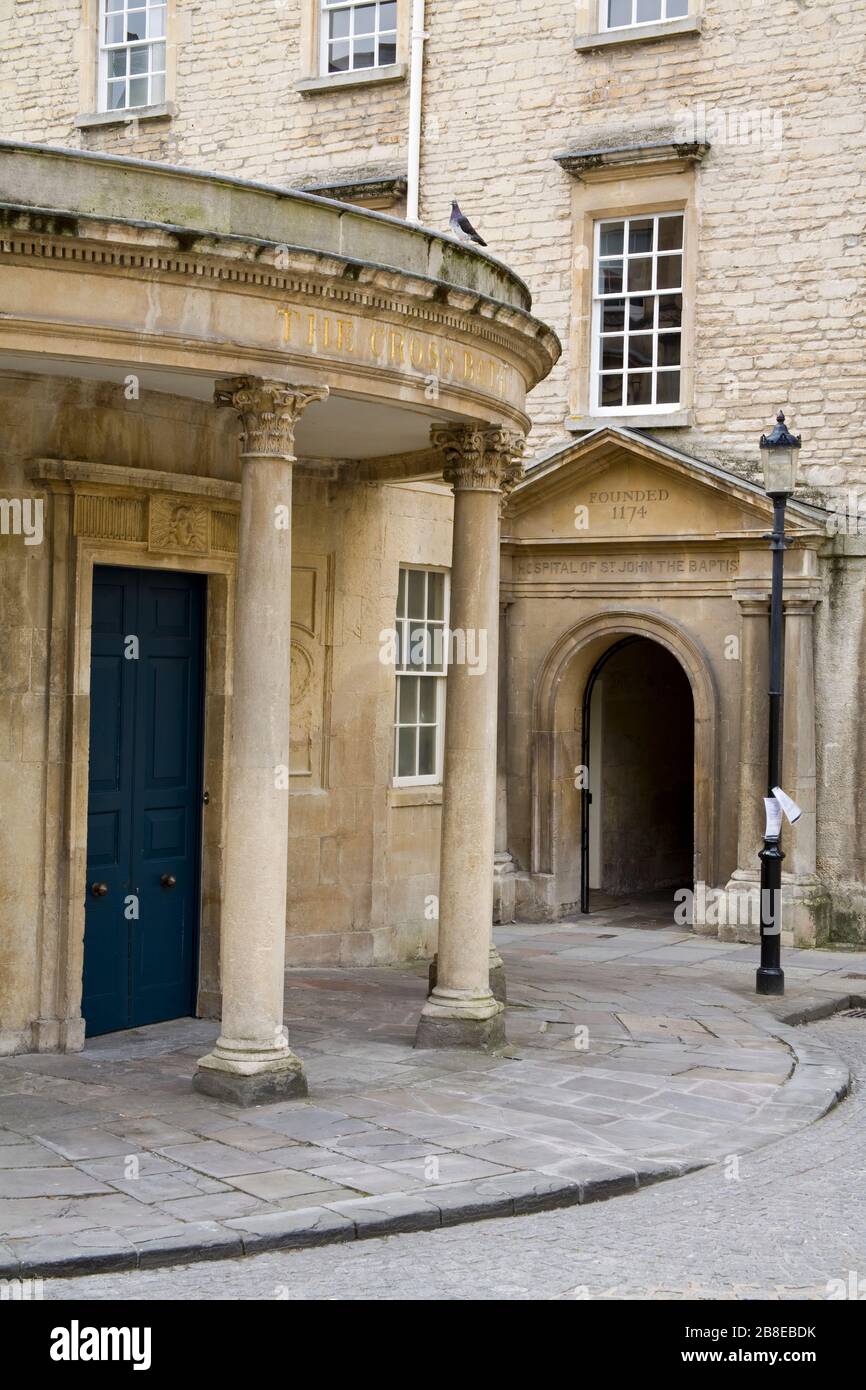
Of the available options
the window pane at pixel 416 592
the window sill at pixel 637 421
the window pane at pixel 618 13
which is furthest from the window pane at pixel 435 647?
the window pane at pixel 618 13

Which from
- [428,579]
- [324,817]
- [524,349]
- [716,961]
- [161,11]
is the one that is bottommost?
[716,961]

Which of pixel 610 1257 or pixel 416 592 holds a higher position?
pixel 416 592

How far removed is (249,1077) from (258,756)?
64.5 inches

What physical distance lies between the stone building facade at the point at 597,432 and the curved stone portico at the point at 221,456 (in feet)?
2.23

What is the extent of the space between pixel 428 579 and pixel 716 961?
14.0 feet

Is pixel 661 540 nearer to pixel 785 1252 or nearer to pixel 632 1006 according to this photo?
pixel 632 1006

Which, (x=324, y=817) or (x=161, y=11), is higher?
(x=161, y=11)

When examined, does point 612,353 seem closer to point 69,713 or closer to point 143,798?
point 143,798

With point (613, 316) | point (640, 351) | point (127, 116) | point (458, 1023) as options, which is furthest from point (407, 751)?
point (127, 116)

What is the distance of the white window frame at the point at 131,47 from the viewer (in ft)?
63.8

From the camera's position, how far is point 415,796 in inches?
508

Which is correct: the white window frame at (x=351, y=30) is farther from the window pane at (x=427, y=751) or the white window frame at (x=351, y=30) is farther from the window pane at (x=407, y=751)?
the window pane at (x=407, y=751)
